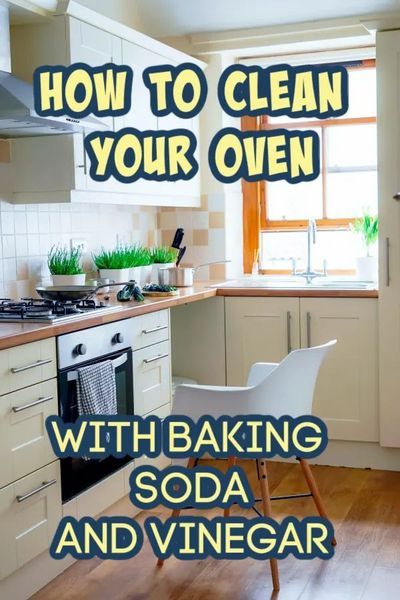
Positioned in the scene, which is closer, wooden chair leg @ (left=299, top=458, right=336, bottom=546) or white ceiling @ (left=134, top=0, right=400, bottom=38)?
wooden chair leg @ (left=299, top=458, right=336, bottom=546)

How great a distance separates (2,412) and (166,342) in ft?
4.08

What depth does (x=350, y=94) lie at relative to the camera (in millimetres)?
4609

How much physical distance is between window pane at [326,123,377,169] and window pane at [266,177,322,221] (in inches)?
6.1

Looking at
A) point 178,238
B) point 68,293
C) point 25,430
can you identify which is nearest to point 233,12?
point 178,238

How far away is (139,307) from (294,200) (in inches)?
67.4

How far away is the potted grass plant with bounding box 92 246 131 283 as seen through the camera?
13.1ft

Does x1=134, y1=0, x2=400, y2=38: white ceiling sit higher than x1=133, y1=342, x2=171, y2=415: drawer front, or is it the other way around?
x1=134, y1=0, x2=400, y2=38: white ceiling

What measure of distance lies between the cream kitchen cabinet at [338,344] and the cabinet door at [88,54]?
1.02m

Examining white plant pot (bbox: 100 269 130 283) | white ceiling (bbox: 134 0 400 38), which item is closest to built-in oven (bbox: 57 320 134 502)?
white plant pot (bbox: 100 269 130 283)

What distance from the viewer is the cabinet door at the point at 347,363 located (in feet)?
13.1

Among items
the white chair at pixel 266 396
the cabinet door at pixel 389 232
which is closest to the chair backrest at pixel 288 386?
the white chair at pixel 266 396

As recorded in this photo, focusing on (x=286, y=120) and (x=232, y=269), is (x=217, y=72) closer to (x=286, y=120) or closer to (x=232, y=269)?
(x=286, y=120)

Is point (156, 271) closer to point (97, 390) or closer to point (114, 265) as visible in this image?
point (114, 265)

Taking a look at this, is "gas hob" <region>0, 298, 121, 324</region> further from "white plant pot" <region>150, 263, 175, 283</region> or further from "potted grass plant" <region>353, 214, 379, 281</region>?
"potted grass plant" <region>353, 214, 379, 281</region>
